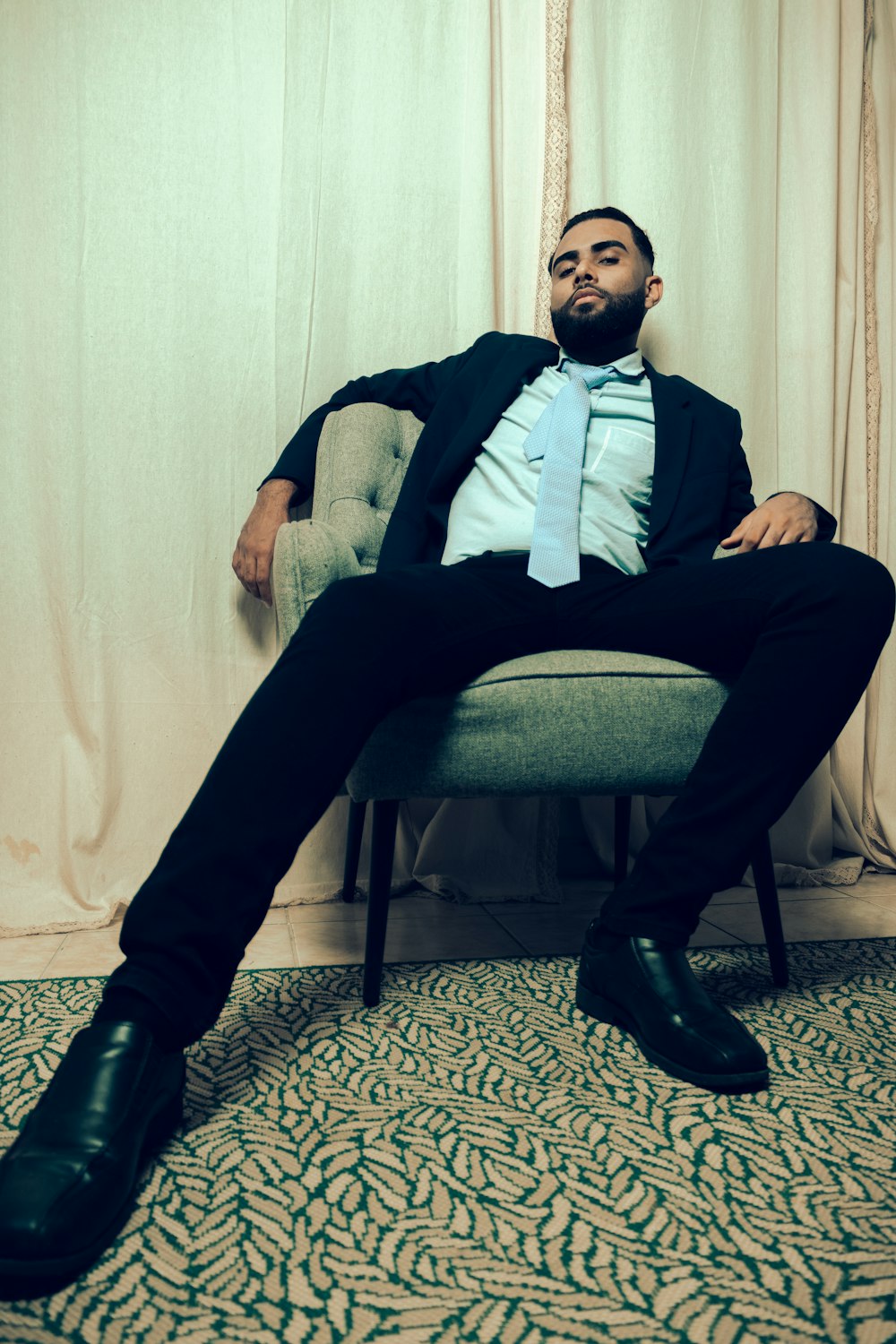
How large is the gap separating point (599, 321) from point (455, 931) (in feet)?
3.66

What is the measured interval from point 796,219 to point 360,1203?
6.75 ft

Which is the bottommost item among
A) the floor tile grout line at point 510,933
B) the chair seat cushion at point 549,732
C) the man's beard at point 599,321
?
the floor tile grout line at point 510,933

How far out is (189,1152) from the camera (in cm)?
84

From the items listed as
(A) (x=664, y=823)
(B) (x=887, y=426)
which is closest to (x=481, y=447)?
(A) (x=664, y=823)

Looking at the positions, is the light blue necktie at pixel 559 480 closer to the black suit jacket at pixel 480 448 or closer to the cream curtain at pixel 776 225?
the black suit jacket at pixel 480 448

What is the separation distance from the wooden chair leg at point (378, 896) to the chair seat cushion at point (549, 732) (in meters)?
0.05

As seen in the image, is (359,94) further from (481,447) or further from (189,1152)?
(189,1152)

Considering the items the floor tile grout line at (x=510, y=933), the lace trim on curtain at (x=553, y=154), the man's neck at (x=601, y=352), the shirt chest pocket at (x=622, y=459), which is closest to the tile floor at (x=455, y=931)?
the floor tile grout line at (x=510, y=933)

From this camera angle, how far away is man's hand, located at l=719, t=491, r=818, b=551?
4.32ft

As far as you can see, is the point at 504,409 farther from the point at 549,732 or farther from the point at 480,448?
the point at 549,732

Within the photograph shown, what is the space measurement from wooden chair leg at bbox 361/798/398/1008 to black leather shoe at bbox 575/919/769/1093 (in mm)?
283

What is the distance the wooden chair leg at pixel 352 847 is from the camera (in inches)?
68.3

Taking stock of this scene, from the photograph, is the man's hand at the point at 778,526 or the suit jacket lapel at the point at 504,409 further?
the suit jacket lapel at the point at 504,409

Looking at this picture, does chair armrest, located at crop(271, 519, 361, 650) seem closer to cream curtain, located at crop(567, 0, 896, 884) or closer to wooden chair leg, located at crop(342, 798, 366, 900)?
wooden chair leg, located at crop(342, 798, 366, 900)
